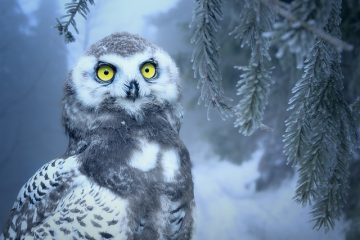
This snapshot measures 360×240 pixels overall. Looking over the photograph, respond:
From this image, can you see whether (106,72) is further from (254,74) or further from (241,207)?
(241,207)

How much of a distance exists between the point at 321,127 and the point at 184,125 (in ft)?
5.41

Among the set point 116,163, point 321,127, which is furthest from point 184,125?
point 321,127

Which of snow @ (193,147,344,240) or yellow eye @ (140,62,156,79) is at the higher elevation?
yellow eye @ (140,62,156,79)

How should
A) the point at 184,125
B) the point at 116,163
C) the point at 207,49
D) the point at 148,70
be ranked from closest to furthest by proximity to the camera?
the point at 207,49 → the point at 116,163 → the point at 148,70 → the point at 184,125

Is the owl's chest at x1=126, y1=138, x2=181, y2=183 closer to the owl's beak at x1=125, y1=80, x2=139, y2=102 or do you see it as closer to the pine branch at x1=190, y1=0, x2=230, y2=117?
the owl's beak at x1=125, y1=80, x2=139, y2=102

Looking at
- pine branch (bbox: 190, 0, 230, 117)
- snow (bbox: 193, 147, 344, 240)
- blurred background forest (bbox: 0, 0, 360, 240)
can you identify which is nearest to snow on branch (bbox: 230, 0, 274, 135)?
pine branch (bbox: 190, 0, 230, 117)

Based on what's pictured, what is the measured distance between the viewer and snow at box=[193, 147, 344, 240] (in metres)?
2.46

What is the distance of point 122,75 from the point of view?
128 centimetres

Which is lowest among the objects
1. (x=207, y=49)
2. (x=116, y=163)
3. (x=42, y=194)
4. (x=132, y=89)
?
(x=42, y=194)

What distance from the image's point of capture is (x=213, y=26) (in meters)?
0.97

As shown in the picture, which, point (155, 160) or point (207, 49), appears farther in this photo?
point (155, 160)

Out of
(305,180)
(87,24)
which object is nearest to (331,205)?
(305,180)

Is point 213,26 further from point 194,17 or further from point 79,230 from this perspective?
point 79,230

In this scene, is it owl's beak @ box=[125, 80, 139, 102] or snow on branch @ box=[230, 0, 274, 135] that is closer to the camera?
snow on branch @ box=[230, 0, 274, 135]
